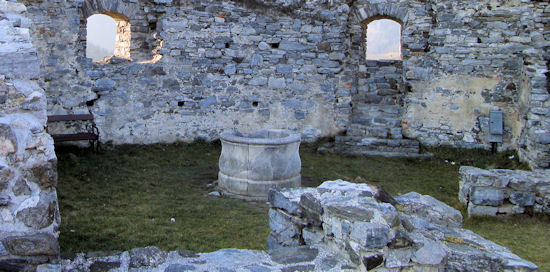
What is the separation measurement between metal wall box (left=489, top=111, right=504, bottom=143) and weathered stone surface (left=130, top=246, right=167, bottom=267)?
8092 millimetres

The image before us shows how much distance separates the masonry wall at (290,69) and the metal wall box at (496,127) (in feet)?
0.49

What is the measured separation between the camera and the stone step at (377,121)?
10.8 meters

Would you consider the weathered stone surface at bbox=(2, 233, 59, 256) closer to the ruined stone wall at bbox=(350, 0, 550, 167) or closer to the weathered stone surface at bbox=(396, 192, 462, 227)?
the weathered stone surface at bbox=(396, 192, 462, 227)

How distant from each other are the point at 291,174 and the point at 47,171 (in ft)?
14.4

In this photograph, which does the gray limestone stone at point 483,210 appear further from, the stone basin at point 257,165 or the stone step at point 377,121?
the stone step at point 377,121

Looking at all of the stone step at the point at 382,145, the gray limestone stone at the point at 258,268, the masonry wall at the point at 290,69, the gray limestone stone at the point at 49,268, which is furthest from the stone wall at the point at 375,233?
the masonry wall at the point at 290,69

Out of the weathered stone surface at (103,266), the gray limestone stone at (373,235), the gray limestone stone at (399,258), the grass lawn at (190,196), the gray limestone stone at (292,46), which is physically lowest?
the grass lawn at (190,196)

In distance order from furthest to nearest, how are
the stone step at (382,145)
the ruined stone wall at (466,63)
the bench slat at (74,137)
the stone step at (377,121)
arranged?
the stone step at (377,121) < the stone step at (382,145) < the ruined stone wall at (466,63) < the bench slat at (74,137)

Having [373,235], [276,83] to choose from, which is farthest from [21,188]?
[276,83]

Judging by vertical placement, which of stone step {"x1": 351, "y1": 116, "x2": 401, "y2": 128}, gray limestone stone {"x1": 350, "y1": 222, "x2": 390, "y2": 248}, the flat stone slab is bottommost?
the flat stone slab

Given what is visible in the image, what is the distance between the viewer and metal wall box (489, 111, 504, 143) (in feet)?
33.3

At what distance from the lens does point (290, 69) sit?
10852 mm

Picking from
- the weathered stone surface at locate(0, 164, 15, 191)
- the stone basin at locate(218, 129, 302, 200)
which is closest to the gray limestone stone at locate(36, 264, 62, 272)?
the weathered stone surface at locate(0, 164, 15, 191)

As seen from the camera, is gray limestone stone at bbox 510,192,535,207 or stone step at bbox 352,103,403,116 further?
stone step at bbox 352,103,403,116
